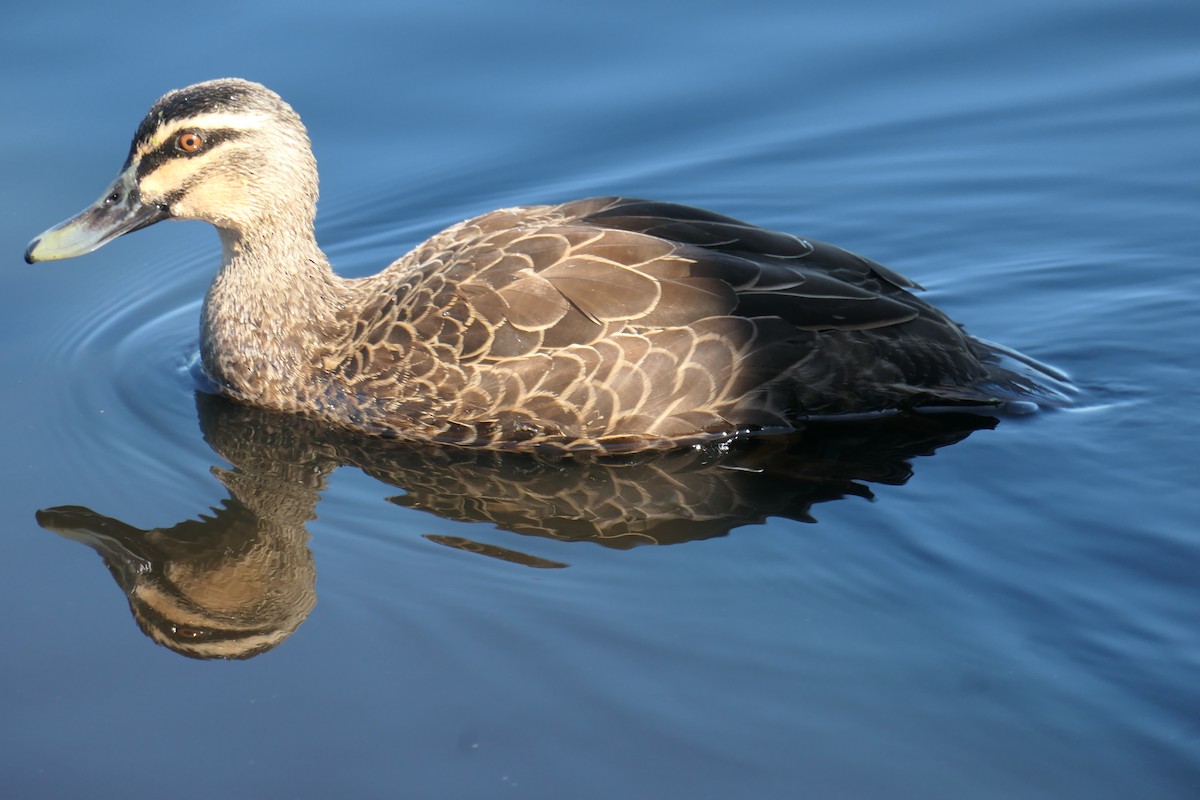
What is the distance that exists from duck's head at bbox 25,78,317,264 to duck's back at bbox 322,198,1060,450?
92 centimetres

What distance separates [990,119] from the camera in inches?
424

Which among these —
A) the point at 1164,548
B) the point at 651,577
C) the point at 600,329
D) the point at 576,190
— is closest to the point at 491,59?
the point at 576,190

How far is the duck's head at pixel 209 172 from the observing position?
317 inches

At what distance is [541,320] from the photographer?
24.5ft

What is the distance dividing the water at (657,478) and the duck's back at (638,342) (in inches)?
10.3

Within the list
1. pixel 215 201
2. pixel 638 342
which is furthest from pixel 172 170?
pixel 638 342

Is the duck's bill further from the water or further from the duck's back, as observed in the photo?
the duck's back

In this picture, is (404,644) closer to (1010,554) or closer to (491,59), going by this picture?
(1010,554)

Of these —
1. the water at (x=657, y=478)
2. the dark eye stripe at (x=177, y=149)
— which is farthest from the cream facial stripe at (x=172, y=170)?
the water at (x=657, y=478)

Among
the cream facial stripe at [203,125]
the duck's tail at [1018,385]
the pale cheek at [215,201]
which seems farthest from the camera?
the pale cheek at [215,201]

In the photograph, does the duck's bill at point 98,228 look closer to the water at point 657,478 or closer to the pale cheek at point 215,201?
the pale cheek at point 215,201

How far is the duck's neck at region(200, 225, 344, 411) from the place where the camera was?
8.12 meters

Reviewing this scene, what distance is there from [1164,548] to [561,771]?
299 cm

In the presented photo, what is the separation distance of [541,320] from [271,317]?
1718 mm
